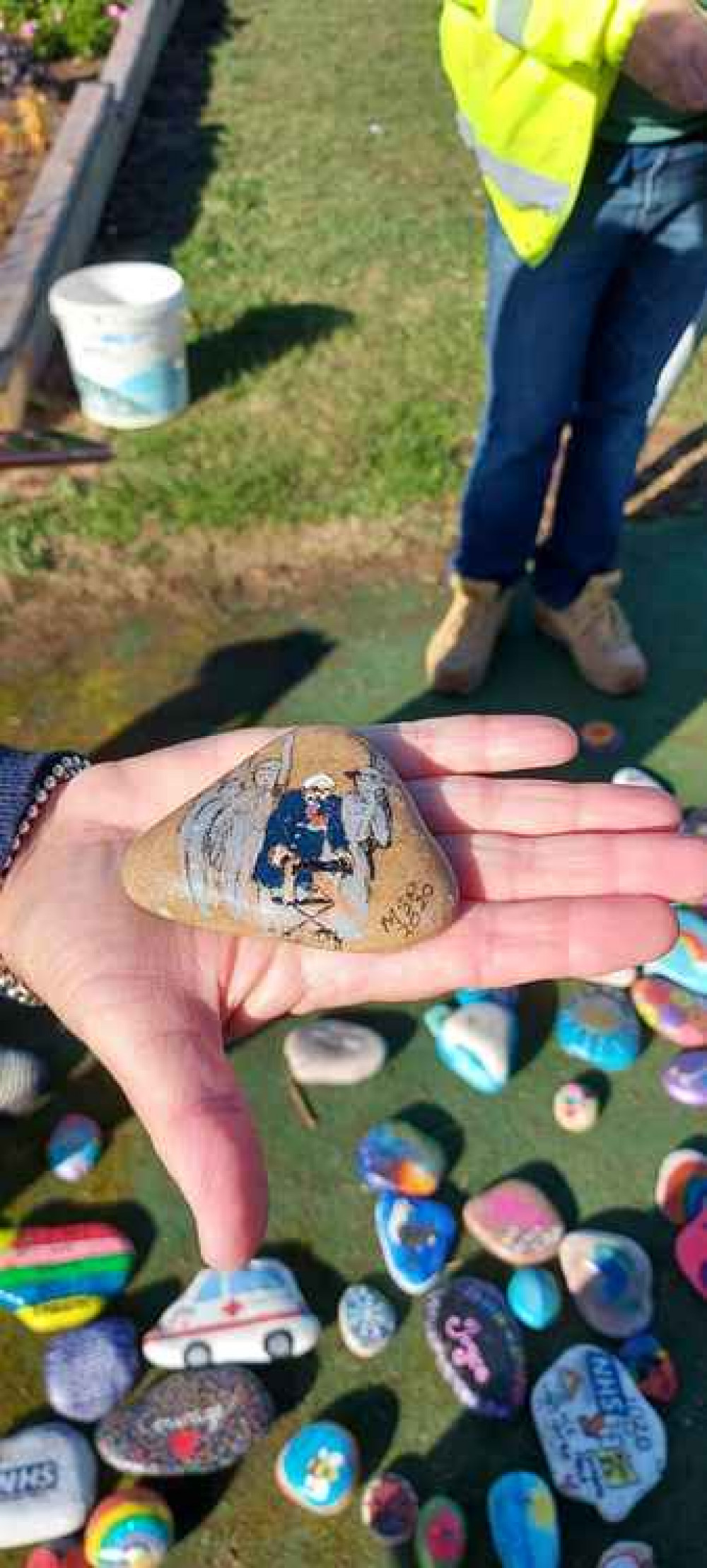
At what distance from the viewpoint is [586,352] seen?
351 centimetres

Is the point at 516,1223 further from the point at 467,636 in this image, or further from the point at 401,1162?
the point at 467,636

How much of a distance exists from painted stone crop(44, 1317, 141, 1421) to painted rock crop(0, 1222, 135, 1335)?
50 mm

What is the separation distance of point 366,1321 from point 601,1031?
96 cm

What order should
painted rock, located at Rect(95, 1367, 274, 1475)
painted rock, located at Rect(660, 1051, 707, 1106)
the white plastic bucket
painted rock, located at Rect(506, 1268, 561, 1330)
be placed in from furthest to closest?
the white plastic bucket < painted rock, located at Rect(660, 1051, 707, 1106) < painted rock, located at Rect(506, 1268, 561, 1330) < painted rock, located at Rect(95, 1367, 274, 1475)

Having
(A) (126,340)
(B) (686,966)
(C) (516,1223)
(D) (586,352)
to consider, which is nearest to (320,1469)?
(C) (516,1223)

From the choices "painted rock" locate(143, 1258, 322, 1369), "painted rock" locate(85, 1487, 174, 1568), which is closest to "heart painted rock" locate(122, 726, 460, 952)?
"painted rock" locate(143, 1258, 322, 1369)

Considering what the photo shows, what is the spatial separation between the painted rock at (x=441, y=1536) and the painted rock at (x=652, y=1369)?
475 millimetres

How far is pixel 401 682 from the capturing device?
4.18m

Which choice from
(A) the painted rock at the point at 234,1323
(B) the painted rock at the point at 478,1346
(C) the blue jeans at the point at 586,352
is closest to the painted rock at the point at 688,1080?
(B) the painted rock at the point at 478,1346

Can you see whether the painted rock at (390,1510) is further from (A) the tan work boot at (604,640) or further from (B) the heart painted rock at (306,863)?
(A) the tan work boot at (604,640)

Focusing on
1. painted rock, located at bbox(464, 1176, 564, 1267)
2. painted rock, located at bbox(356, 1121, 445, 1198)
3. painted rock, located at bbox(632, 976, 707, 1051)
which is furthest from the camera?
painted rock, located at bbox(632, 976, 707, 1051)

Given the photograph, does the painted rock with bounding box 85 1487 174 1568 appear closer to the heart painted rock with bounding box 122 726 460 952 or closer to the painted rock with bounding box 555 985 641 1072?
the heart painted rock with bounding box 122 726 460 952

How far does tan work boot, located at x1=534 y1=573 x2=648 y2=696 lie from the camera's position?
409 cm

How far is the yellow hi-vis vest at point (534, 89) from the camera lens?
246cm
